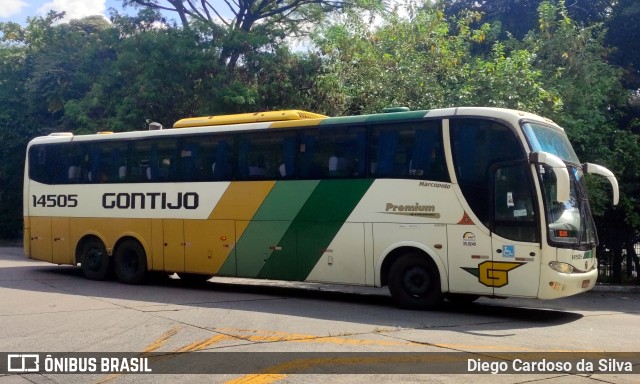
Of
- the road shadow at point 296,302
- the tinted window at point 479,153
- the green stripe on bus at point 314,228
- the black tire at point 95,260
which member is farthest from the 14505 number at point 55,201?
the tinted window at point 479,153

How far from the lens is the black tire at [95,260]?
1731 cm

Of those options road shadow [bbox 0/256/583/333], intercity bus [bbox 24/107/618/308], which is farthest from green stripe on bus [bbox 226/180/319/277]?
road shadow [bbox 0/256/583/333]

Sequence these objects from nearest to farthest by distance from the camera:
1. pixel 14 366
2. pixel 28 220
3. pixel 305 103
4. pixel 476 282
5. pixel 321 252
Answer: pixel 14 366, pixel 476 282, pixel 321 252, pixel 28 220, pixel 305 103

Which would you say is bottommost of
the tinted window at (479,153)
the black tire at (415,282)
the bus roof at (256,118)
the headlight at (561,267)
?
the black tire at (415,282)

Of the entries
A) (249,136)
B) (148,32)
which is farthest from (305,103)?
(249,136)

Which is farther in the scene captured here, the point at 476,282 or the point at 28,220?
the point at 28,220

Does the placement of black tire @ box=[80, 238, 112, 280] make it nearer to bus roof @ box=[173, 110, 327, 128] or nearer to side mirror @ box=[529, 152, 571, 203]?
bus roof @ box=[173, 110, 327, 128]

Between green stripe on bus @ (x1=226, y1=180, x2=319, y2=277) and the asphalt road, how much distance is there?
0.68 m

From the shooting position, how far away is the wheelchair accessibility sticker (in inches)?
474

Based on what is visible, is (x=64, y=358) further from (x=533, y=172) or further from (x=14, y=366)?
(x=533, y=172)

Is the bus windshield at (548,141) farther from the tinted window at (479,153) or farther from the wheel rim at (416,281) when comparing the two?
the wheel rim at (416,281)

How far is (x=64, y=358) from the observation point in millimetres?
8484

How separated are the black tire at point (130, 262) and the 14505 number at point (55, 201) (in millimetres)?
1707

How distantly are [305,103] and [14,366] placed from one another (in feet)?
54.5
